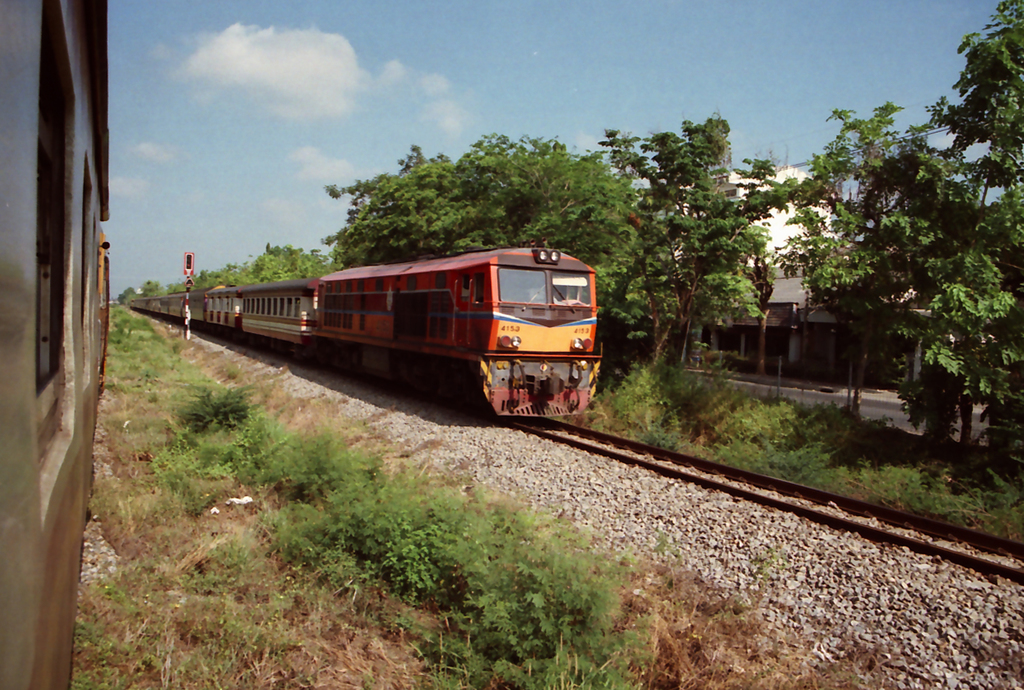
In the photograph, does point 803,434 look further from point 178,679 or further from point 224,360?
point 224,360

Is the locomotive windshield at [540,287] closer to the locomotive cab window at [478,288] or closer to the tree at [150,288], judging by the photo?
the locomotive cab window at [478,288]

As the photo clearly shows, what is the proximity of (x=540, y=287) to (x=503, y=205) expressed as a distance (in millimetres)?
8966

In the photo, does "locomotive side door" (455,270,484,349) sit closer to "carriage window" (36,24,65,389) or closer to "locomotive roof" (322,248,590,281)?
"locomotive roof" (322,248,590,281)

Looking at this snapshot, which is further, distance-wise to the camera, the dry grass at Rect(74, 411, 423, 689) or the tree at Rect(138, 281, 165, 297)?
the tree at Rect(138, 281, 165, 297)

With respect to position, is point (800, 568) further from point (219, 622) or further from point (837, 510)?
point (219, 622)

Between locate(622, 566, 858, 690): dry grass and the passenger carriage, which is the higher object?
the passenger carriage

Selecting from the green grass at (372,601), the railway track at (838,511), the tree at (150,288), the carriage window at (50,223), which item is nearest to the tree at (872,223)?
the railway track at (838,511)

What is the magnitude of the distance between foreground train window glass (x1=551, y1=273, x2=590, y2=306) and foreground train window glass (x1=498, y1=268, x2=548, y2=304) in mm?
214

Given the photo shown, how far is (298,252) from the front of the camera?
6366 centimetres

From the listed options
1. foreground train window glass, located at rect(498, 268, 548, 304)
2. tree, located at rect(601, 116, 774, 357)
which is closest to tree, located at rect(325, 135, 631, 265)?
tree, located at rect(601, 116, 774, 357)

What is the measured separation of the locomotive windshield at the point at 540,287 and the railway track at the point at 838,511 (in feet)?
8.54

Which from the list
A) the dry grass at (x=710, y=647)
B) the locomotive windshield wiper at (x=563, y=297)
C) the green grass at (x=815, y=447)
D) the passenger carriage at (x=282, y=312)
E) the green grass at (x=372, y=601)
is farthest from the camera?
the passenger carriage at (x=282, y=312)

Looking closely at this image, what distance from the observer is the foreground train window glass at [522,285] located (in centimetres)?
1241

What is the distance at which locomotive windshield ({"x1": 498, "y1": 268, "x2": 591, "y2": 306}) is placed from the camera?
12445 mm
